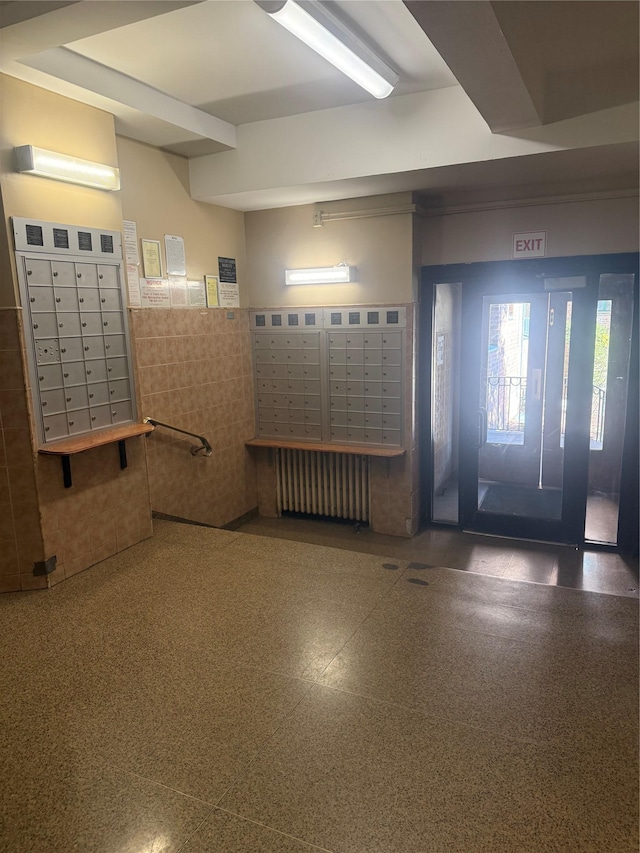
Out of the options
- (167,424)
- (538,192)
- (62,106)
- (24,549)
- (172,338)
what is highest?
(62,106)

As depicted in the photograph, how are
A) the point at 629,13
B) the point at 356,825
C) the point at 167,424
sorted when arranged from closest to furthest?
the point at 356,825
the point at 629,13
the point at 167,424

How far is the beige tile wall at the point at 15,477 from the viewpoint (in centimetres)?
288

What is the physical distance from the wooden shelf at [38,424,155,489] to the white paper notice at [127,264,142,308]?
82 centimetres

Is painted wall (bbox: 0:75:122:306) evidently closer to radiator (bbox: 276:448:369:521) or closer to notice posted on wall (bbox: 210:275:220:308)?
notice posted on wall (bbox: 210:275:220:308)

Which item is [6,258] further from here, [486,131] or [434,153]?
[486,131]

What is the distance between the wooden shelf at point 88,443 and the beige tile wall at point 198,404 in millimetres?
442

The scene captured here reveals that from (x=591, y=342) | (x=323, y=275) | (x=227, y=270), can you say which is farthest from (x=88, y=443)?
(x=591, y=342)

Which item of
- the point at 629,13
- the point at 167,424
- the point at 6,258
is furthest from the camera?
the point at 167,424

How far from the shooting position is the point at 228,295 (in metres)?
4.81

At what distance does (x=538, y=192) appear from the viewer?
4215 millimetres

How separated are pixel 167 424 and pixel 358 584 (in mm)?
1850

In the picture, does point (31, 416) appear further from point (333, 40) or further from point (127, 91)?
point (333, 40)

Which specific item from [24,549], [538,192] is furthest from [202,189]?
[24,549]

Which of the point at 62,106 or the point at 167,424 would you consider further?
the point at 167,424
